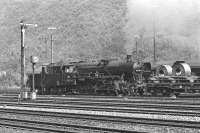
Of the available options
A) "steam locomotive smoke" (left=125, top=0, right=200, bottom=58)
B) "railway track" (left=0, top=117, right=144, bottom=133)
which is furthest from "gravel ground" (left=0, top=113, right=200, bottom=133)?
"steam locomotive smoke" (left=125, top=0, right=200, bottom=58)

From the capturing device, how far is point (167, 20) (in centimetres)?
7969

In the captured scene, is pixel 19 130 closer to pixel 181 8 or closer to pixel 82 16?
pixel 181 8

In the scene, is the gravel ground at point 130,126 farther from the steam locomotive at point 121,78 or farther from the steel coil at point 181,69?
the steel coil at point 181,69

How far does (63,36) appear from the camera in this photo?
8638cm

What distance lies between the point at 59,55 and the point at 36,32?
14.2m

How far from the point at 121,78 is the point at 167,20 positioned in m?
44.6

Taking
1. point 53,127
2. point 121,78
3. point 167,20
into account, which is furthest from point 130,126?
point 167,20

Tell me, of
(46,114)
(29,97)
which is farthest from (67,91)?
(46,114)

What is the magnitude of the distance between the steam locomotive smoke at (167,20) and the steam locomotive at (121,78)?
115 feet

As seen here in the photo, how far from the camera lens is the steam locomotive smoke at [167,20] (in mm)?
77312

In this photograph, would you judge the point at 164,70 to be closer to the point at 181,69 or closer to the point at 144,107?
the point at 181,69

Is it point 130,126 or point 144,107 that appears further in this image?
point 144,107

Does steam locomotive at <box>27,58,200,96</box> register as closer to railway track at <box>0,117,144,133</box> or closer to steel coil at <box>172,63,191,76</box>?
steel coil at <box>172,63,191,76</box>

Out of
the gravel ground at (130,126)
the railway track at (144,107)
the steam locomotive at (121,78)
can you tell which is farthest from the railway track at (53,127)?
the steam locomotive at (121,78)
